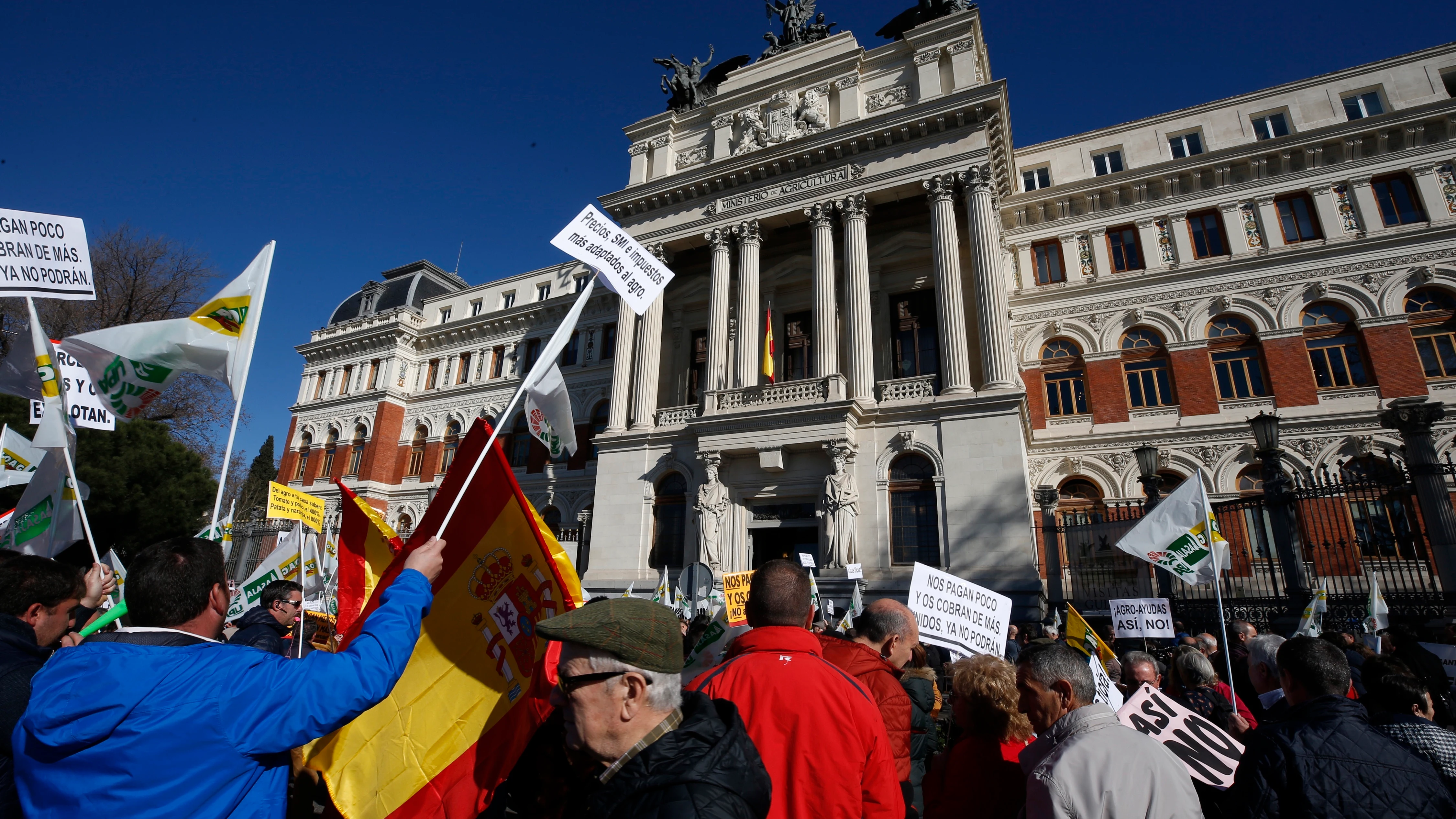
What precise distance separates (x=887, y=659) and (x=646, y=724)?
225cm

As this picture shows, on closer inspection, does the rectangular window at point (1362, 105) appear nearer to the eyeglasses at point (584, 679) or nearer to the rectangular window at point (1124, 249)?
the rectangular window at point (1124, 249)

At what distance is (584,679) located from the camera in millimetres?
1948

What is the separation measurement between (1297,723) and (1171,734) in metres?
0.85

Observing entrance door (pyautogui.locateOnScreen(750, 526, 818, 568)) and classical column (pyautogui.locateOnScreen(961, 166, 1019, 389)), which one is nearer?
classical column (pyautogui.locateOnScreen(961, 166, 1019, 389))

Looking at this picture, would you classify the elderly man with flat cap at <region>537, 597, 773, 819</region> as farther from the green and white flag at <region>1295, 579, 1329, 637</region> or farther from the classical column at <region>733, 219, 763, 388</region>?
the classical column at <region>733, 219, 763, 388</region>

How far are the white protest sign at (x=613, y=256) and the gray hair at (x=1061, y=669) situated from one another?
363 cm

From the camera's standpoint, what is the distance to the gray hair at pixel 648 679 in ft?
6.39

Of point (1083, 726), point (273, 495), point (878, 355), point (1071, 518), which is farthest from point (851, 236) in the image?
point (1083, 726)

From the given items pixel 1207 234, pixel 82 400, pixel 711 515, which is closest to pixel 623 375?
pixel 711 515

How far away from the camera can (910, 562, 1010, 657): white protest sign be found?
5855 mm

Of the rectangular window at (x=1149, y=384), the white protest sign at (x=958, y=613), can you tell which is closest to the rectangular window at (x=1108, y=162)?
the rectangular window at (x=1149, y=384)

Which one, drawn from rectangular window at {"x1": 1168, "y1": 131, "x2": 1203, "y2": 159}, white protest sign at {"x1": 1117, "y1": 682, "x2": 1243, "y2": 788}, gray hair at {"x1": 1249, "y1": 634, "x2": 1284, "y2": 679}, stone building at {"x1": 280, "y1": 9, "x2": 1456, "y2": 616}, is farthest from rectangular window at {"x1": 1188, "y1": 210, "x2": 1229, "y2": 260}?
white protest sign at {"x1": 1117, "y1": 682, "x2": 1243, "y2": 788}

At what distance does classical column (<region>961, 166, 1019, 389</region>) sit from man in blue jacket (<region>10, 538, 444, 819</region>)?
17.0 meters

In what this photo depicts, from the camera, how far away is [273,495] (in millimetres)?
11047
